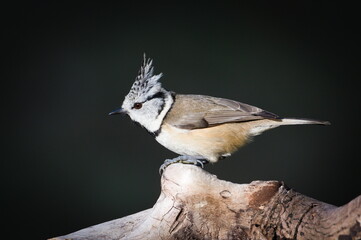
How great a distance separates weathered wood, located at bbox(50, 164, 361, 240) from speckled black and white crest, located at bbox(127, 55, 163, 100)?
25.8 inches

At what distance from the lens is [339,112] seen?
3.94 metres

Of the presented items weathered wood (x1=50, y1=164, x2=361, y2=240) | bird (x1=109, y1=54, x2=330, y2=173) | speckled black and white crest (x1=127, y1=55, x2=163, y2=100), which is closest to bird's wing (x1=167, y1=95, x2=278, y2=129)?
bird (x1=109, y1=54, x2=330, y2=173)

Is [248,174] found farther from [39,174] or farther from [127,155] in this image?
[39,174]

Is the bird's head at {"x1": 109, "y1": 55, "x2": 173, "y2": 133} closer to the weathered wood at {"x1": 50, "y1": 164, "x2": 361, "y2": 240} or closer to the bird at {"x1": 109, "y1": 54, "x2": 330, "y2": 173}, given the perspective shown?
the bird at {"x1": 109, "y1": 54, "x2": 330, "y2": 173}

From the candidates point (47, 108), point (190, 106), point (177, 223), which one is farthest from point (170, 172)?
point (47, 108)

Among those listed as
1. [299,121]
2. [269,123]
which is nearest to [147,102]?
[269,123]

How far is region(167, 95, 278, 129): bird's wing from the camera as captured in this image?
8.36 ft

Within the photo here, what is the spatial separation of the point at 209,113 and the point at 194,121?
3.7 inches

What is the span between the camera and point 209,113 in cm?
261

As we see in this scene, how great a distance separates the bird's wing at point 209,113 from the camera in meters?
2.55

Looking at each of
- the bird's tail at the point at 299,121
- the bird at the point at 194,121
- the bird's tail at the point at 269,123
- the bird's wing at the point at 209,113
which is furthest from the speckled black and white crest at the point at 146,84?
the bird's tail at the point at 299,121

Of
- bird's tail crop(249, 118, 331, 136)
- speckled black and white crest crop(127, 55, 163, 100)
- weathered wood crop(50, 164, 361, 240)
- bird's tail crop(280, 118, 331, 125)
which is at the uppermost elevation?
speckled black and white crest crop(127, 55, 163, 100)

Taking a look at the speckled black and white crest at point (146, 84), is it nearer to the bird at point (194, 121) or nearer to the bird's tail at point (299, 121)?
the bird at point (194, 121)

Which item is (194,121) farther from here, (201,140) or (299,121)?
(299,121)
